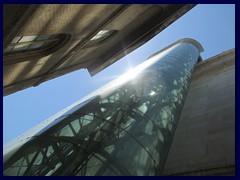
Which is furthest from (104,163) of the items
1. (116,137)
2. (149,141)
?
(149,141)

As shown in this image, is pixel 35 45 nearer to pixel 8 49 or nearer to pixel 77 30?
pixel 8 49

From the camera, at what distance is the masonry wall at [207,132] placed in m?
14.7

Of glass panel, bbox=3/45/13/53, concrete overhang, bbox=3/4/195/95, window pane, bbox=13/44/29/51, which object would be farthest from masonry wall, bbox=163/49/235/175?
glass panel, bbox=3/45/13/53

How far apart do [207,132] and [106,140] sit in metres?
10.2

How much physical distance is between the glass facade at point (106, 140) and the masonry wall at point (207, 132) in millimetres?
3608

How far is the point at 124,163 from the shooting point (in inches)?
324

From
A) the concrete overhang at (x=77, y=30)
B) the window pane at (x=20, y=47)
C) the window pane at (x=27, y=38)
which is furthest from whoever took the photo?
the window pane at (x=20, y=47)

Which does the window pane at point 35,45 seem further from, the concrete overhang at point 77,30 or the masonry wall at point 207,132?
the masonry wall at point 207,132

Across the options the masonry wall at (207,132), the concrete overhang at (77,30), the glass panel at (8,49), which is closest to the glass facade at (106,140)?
the concrete overhang at (77,30)

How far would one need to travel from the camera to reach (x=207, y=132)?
57.8 feet

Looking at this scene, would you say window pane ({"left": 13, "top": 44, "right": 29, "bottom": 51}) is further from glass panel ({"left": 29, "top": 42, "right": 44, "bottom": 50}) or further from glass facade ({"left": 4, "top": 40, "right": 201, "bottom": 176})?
glass facade ({"left": 4, "top": 40, "right": 201, "bottom": 176})

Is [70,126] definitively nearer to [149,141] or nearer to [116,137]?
[116,137]

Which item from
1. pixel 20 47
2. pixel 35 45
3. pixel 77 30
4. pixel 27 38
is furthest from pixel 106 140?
pixel 35 45

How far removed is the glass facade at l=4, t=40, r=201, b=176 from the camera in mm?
8047
